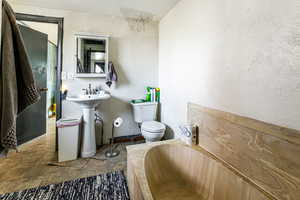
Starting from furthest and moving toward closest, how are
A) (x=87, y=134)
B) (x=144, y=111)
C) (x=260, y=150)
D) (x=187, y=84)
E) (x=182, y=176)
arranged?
(x=144, y=111)
(x=87, y=134)
(x=187, y=84)
(x=182, y=176)
(x=260, y=150)

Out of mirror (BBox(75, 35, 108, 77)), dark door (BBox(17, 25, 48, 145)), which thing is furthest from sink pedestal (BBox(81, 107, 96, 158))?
dark door (BBox(17, 25, 48, 145))

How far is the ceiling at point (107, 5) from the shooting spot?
6.51ft

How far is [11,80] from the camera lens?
748 millimetres

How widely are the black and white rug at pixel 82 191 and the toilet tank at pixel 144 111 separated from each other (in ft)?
3.30

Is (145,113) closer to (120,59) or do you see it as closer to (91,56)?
(120,59)

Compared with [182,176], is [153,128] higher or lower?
higher

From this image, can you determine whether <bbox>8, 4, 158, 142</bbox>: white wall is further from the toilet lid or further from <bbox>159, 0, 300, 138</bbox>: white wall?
<bbox>159, 0, 300, 138</bbox>: white wall

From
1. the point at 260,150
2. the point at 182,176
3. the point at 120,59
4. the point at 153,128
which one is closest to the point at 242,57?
the point at 260,150

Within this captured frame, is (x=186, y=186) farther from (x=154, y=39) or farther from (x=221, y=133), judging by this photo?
(x=154, y=39)

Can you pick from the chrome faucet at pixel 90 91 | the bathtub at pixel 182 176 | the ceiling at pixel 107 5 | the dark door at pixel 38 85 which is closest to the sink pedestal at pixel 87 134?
the chrome faucet at pixel 90 91

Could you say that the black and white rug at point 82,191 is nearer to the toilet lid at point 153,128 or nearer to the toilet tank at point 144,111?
the toilet lid at point 153,128

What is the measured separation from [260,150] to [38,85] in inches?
120

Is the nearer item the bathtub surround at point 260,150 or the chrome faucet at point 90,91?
the bathtub surround at point 260,150

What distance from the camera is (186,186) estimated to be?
138cm
